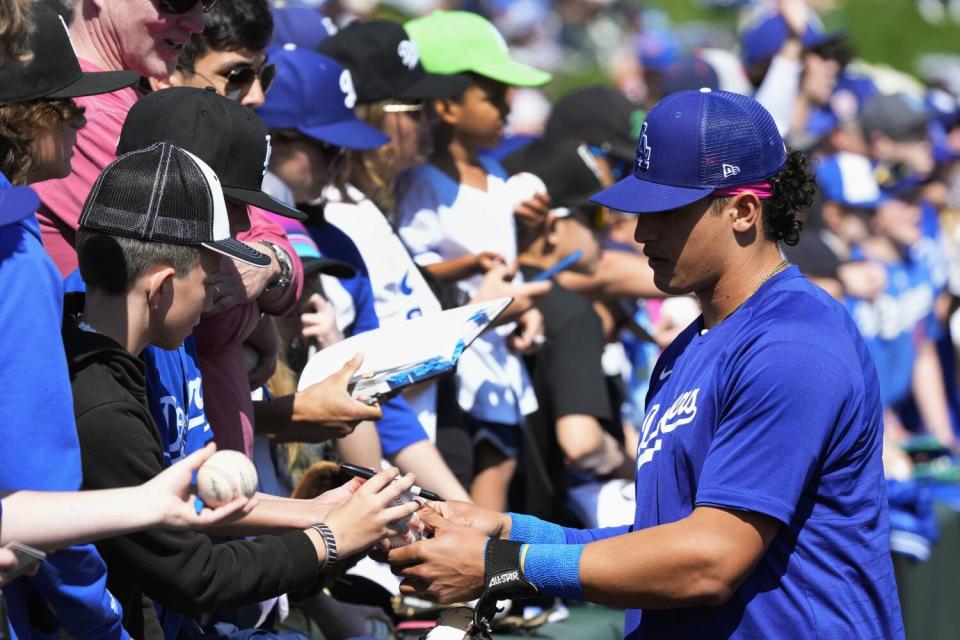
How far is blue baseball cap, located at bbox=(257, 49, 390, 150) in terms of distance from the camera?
4402 mm

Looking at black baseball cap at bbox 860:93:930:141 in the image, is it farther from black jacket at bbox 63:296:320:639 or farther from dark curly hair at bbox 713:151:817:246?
black jacket at bbox 63:296:320:639

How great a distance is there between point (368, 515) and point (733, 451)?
0.79 meters

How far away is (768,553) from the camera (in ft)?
9.34

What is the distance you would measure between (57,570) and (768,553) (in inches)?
55.4

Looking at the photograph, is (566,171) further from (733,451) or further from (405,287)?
(733,451)

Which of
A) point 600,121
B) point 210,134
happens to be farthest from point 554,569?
point 600,121

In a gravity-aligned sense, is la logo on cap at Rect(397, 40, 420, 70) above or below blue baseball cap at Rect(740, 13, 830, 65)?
above

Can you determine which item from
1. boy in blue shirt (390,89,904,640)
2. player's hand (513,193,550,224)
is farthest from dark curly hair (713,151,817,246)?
player's hand (513,193,550,224)

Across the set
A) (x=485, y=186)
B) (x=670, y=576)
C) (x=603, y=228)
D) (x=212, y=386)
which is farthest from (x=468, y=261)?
(x=670, y=576)

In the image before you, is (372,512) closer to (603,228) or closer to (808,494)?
(808,494)

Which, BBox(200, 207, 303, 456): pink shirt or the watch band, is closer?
the watch band

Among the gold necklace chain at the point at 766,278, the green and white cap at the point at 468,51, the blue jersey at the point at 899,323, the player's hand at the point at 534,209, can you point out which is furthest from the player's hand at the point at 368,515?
the blue jersey at the point at 899,323

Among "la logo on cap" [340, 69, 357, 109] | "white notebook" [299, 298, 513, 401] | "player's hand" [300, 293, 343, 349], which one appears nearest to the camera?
"white notebook" [299, 298, 513, 401]

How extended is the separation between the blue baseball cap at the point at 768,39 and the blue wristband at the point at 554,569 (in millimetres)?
6717
